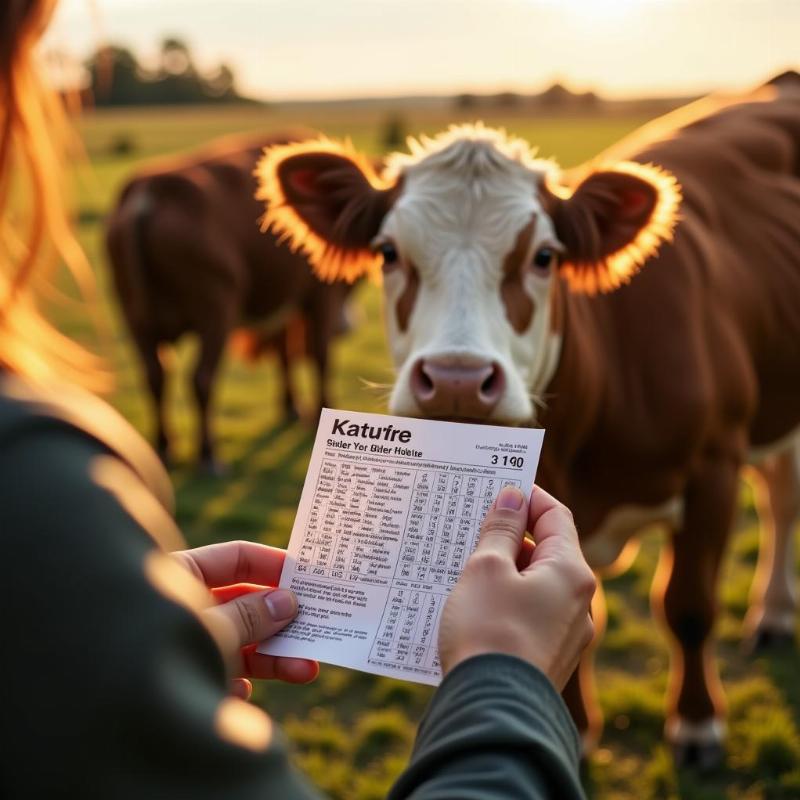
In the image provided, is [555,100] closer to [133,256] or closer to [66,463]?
[133,256]

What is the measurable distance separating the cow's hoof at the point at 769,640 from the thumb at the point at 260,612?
3.27m

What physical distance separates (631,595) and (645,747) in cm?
134

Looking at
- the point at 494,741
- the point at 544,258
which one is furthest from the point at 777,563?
the point at 494,741

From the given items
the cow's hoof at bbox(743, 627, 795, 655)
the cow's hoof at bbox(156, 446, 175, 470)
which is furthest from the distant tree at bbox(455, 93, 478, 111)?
the cow's hoof at bbox(743, 627, 795, 655)

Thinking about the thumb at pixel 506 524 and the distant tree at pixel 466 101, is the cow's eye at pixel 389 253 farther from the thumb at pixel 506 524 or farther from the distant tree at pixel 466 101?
the distant tree at pixel 466 101

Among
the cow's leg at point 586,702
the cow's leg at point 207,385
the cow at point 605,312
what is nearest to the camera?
the cow at point 605,312

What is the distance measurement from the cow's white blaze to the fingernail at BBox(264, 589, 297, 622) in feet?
3.59

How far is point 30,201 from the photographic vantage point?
0.89 m

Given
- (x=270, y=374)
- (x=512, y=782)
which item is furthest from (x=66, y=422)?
(x=270, y=374)

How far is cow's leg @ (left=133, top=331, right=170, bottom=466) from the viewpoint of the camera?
6875mm

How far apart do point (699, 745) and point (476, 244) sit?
6.09 ft

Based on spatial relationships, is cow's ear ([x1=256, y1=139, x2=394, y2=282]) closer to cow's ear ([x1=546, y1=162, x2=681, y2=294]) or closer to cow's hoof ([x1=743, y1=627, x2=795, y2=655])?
cow's ear ([x1=546, y1=162, x2=681, y2=294])

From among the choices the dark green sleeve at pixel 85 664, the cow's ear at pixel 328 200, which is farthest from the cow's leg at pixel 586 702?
the dark green sleeve at pixel 85 664

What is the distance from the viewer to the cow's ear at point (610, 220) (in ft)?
9.32
